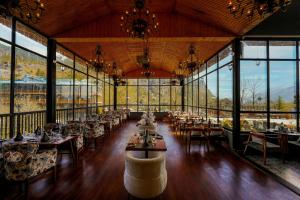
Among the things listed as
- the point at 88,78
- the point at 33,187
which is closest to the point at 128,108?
the point at 88,78

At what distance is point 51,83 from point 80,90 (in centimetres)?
280

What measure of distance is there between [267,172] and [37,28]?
24.5 ft

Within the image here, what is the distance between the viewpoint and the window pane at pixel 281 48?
6.09 metres

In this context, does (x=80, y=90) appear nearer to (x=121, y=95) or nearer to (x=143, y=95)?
(x=121, y=95)

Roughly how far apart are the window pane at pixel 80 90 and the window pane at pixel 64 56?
0.73 m

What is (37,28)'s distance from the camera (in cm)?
569

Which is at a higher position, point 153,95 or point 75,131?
point 153,95

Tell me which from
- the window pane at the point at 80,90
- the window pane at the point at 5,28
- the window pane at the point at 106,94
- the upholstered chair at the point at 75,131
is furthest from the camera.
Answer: the window pane at the point at 106,94

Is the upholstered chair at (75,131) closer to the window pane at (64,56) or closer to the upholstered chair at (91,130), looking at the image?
the upholstered chair at (91,130)

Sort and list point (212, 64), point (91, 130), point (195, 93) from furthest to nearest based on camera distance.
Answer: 1. point (195, 93)
2. point (212, 64)
3. point (91, 130)

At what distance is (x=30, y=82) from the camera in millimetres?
5566

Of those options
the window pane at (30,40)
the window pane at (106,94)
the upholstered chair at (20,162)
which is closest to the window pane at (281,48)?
the upholstered chair at (20,162)

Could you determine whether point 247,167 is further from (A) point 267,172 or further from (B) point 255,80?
(B) point 255,80

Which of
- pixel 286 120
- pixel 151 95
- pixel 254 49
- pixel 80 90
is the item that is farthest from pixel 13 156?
pixel 151 95
